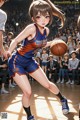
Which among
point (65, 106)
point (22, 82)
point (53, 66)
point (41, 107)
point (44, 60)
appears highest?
point (22, 82)

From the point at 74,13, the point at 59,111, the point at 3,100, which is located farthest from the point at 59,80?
the point at 74,13

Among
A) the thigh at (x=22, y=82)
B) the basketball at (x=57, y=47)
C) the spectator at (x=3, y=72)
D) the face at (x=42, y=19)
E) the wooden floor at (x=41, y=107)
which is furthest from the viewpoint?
the spectator at (x=3, y=72)

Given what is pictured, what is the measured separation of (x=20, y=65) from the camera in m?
4.70

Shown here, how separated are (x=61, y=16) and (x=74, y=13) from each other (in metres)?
21.2

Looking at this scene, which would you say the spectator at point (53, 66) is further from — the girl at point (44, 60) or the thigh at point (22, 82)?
the thigh at point (22, 82)

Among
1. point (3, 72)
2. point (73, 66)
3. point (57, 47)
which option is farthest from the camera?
point (73, 66)

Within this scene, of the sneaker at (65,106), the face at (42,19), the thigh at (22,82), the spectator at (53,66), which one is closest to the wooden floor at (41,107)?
the sneaker at (65,106)

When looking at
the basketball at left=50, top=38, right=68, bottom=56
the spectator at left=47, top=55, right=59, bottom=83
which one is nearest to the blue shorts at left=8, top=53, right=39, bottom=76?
the basketball at left=50, top=38, right=68, bottom=56

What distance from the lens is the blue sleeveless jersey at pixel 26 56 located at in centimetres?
453

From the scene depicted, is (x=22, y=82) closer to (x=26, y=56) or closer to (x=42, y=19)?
(x=26, y=56)

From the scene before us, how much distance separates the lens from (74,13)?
2545 centimetres

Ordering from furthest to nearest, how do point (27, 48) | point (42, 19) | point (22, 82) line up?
point (27, 48), point (22, 82), point (42, 19)

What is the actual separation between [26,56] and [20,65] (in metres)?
0.18

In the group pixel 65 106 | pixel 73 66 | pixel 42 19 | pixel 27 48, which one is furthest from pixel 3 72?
pixel 42 19
